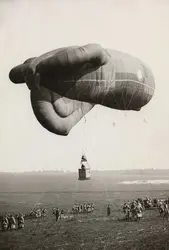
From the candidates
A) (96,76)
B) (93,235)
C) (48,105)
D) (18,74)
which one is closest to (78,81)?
(96,76)

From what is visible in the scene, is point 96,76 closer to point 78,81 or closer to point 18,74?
point 78,81

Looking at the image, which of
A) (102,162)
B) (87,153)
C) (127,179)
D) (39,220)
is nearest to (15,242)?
(87,153)

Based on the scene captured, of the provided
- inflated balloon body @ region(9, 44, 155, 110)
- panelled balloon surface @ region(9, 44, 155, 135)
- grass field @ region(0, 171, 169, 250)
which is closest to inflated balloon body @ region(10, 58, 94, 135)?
panelled balloon surface @ region(9, 44, 155, 135)

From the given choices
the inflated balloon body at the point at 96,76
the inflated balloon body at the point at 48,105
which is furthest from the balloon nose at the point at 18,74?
the inflated balloon body at the point at 96,76

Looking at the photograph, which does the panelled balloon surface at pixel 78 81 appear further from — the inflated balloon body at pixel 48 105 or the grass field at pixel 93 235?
the grass field at pixel 93 235

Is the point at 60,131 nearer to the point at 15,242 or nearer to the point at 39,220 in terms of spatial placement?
the point at 15,242

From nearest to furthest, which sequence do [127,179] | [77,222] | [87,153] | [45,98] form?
[45,98], [87,153], [77,222], [127,179]

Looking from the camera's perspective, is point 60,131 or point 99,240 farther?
point 99,240
